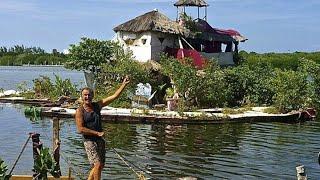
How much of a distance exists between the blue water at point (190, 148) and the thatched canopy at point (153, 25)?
12970mm

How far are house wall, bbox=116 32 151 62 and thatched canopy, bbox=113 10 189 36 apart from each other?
0.60 meters

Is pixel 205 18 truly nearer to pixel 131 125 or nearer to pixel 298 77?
pixel 298 77

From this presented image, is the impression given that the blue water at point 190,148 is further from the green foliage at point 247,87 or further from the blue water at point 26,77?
the blue water at point 26,77

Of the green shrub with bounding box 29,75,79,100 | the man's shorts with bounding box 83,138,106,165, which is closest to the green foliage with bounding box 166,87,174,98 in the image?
the green shrub with bounding box 29,75,79,100

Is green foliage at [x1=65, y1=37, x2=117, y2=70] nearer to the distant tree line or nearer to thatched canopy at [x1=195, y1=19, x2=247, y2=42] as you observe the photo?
thatched canopy at [x1=195, y1=19, x2=247, y2=42]

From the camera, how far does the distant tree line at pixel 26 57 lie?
18016 cm

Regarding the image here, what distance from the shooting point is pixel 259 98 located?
41.3m

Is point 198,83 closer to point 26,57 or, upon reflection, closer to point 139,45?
point 139,45

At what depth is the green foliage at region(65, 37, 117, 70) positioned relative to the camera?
146 feet

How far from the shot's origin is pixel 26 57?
614ft

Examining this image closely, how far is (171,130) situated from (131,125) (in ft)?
9.51

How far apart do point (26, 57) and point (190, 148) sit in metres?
169

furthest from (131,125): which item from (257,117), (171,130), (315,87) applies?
(315,87)

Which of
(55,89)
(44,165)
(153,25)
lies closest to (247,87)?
(153,25)
